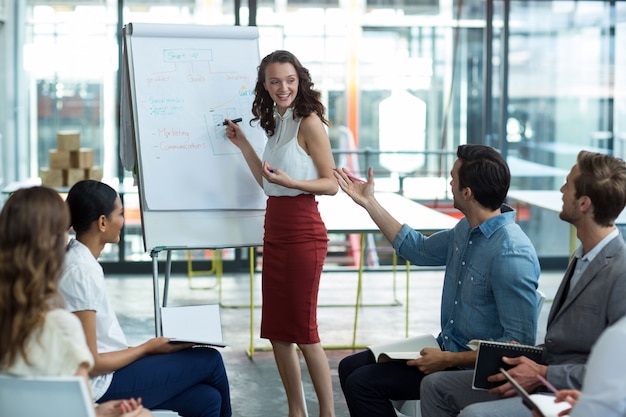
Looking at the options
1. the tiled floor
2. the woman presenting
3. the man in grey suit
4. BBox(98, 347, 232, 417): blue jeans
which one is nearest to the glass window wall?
the tiled floor

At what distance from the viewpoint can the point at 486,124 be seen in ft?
24.3

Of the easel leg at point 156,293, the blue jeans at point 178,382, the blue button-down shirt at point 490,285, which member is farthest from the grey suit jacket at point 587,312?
the easel leg at point 156,293

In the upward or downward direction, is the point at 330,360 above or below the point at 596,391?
below

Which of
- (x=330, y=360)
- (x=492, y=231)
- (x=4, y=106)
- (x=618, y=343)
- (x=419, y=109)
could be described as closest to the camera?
(x=618, y=343)

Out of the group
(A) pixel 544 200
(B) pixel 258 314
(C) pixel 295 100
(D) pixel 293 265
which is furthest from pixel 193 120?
(A) pixel 544 200

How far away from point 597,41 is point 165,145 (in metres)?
4.71

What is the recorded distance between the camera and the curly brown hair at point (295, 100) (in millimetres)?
3570

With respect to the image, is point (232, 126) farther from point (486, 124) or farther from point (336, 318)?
point (486, 124)

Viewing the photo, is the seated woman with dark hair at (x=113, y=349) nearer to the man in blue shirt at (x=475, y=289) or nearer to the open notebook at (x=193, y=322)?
the open notebook at (x=193, y=322)

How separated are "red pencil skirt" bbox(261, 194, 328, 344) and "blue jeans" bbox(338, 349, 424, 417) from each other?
71cm

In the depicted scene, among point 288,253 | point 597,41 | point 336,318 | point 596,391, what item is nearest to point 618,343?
point 596,391

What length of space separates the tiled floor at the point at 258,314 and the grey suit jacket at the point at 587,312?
172 cm

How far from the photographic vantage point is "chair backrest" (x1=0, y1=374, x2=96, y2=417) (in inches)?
77.2

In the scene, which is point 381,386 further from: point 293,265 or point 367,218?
point 367,218
